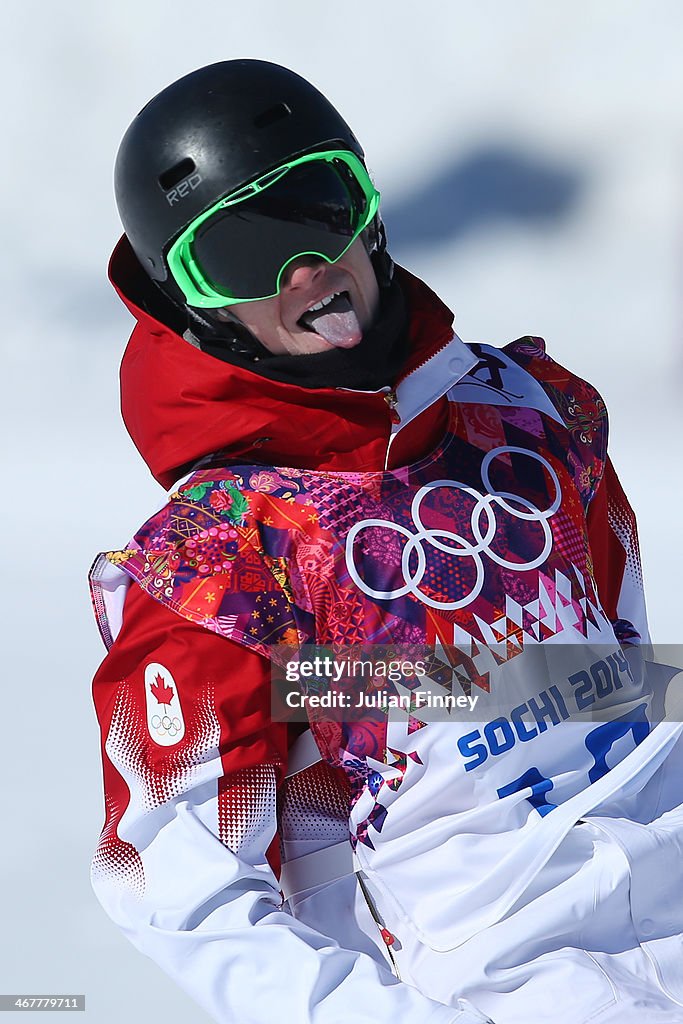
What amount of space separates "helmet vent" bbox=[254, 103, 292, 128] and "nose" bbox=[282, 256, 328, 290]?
0.16 m

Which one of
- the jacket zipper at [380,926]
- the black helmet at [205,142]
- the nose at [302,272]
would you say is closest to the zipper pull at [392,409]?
the nose at [302,272]

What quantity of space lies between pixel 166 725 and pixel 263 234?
0.54 m

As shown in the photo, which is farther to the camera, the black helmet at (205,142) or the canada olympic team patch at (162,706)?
the black helmet at (205,142)

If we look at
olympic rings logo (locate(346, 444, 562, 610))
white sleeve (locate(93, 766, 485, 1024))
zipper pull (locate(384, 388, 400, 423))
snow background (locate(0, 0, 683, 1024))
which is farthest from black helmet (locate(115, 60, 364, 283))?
snow background (locate(0, 0, 683, 1024))

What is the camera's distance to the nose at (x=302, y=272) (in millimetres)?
1301

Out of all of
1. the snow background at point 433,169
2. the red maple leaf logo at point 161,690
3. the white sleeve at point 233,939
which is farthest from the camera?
the snow background at point 433,169

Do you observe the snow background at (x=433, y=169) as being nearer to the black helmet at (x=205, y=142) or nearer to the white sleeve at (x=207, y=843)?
the black helmet at (x=205, y=142)

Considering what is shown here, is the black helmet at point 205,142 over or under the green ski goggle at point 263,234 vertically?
over

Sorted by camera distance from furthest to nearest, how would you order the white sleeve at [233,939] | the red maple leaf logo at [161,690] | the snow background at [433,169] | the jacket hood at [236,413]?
1. the snow background at [433,169]
2. the jacket hood at [236,413]
3. the red maple leaf logo at [161,690]
4. the white sleeve at [233,939]

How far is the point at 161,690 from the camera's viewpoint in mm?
1155

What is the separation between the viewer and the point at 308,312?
1314mm

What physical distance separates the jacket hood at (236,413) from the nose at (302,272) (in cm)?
13

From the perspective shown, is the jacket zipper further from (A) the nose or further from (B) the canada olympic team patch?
(A) the nose

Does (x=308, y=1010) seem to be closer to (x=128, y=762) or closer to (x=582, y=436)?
(x=128, y=762)
